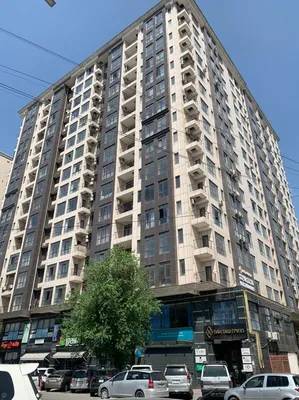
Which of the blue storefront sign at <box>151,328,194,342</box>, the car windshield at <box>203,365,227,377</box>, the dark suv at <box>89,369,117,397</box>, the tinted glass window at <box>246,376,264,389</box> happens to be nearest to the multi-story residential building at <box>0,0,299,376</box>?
the blue storefront sign at <box>151,328,194,342</box>

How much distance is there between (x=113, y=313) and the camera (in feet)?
80.7

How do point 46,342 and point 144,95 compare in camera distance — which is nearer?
point 46,342

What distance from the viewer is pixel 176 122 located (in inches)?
1565

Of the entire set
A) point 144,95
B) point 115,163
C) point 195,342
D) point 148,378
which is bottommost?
point 148,378

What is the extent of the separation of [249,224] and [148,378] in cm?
2794

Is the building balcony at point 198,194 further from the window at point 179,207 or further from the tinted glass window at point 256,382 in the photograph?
the tinted glass window at point 256,382

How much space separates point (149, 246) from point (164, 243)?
1981 millimetres

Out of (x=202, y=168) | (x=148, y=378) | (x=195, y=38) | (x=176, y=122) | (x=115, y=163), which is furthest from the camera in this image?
(x=195, y=38)

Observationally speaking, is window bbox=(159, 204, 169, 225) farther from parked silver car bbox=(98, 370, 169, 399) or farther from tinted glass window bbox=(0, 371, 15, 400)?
tinted glass window bbox=(0, 371, 15, 400)

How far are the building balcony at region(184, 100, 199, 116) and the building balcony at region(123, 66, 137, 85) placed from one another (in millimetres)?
13865

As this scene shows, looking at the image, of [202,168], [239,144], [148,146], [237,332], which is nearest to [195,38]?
[239,144]

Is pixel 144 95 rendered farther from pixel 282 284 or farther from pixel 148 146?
pixel 282 284

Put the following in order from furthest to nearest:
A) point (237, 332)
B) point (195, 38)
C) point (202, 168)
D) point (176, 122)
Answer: point (195, 38) → point (176, 122) → point (202, 168) → point (237, 332)

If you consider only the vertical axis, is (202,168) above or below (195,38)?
below
